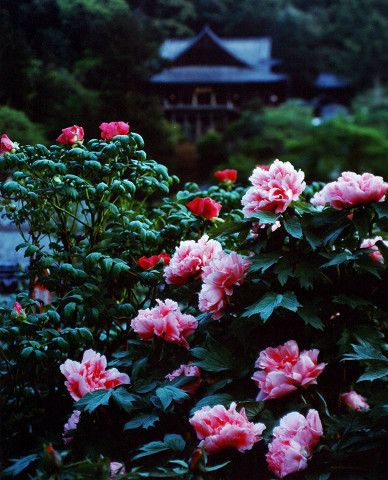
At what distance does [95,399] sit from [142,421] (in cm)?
8

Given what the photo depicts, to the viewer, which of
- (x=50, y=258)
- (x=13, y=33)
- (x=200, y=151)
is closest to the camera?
(x=50, y=258)

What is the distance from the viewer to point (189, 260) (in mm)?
948

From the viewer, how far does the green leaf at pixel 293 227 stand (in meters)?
0.85

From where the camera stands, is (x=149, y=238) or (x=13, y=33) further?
(x=13, y=33)

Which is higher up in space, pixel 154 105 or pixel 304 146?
pixel 154 105

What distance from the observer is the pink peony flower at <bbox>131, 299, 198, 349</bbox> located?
890 millimetres

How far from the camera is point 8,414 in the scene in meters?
1.08

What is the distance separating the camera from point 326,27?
5.60 meters

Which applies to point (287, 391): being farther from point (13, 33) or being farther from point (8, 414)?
point (13, 33)

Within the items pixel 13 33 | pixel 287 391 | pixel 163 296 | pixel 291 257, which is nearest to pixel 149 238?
pixel 163 296

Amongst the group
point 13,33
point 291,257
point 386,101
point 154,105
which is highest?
point 13,33

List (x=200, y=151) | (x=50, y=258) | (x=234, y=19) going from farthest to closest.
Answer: (x=200, y=151), (x=234, y=19), (x=50, y=258)

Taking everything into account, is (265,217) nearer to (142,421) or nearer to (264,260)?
(264,260)

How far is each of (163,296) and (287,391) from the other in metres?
0.37
